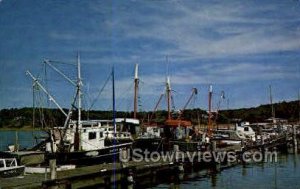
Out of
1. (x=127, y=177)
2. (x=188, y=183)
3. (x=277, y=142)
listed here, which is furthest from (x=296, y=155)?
(x=127, y=177)

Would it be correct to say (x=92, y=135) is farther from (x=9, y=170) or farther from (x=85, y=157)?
(x=9, y=170)

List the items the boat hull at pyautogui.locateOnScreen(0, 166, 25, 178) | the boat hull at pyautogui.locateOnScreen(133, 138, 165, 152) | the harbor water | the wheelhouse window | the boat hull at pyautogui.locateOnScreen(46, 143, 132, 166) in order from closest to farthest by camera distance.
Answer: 1. the boat hull at pyautogui.locateOnScreen(0, 166, 25, 178)
2. the harbor water
3. the boat hull at pyautogui.locateOnScreen(46, 143, 132, 166)
4. the wheelhouse window
5. the boat hull at pyautogui.locateOnScreen(133, 138, 165, 152)

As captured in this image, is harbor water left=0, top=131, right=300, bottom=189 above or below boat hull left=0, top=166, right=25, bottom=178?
below

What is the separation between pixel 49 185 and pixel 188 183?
48.3ft

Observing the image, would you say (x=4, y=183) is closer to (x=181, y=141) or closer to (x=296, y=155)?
(x=181, y=141)

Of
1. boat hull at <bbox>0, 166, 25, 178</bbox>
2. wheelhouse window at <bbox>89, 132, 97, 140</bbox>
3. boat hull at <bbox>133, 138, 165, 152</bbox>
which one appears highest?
wheelhouse window at <bbox>89, 132, 97, 140</bbox>

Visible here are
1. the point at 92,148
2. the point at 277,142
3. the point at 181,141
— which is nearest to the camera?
the point at 92,148

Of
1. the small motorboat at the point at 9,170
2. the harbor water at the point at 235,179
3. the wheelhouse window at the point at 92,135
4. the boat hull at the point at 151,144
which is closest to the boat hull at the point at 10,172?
the small motorboat at the point at 9,170

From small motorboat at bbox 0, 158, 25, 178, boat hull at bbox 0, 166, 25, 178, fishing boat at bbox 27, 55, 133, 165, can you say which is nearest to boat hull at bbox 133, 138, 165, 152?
fishing boat at bbox 27, 55, 133, 165

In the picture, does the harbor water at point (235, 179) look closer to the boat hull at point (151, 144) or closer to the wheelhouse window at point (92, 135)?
the boat hull at point (151, 144)

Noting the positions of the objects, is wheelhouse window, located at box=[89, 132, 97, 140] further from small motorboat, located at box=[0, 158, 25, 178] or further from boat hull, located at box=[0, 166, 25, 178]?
boat hull, located at box=[0, 166, 25, 178]

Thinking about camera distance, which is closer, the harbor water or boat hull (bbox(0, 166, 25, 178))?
boat hull (bbox(0, 166, 25, 178))

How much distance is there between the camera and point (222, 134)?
70.1 meters

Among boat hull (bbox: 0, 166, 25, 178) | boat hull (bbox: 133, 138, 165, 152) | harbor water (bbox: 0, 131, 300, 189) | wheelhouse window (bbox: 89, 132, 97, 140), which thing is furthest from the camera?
boat hull (bbox: 133, 138, 165, 152)
